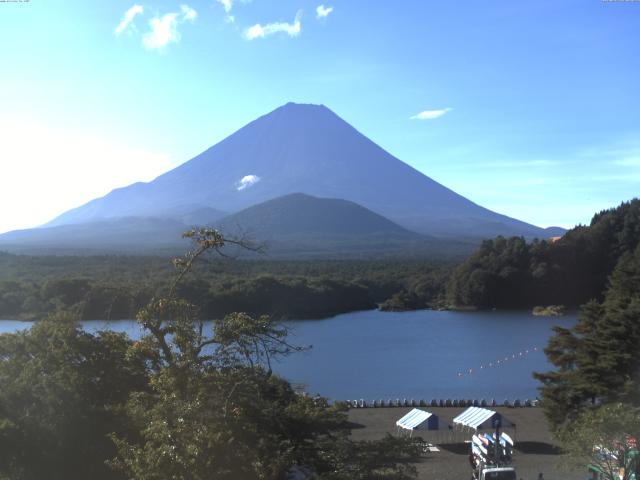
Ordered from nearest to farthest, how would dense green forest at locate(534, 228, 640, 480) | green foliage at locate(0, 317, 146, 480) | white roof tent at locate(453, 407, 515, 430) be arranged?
green foliage at locate(0, 317, 146, 480) < dense green forest at locate(534, 228, 640, 480) < white roof tent at locate(453, 407, 515, 430)

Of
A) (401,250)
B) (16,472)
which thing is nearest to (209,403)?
(16,472)

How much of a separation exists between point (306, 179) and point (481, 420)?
7135 cm

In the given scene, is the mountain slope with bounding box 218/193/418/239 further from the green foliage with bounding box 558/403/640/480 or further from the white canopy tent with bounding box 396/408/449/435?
the green foliage with bounding box 558/403/640/480

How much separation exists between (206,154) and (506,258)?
202 ft

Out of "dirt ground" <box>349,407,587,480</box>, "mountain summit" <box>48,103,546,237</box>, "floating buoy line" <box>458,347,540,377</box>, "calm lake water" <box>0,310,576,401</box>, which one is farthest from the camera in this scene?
"mountain summit" <box>48,103,546,237</box>

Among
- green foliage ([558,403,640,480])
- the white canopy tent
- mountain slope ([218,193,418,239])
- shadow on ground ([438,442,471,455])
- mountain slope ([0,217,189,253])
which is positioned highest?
mountain slope ([218,193,418,239])

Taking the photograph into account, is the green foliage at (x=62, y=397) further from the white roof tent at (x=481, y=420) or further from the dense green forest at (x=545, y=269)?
the dense green forest at (x=545, y=269)

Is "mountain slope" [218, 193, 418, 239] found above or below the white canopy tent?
above

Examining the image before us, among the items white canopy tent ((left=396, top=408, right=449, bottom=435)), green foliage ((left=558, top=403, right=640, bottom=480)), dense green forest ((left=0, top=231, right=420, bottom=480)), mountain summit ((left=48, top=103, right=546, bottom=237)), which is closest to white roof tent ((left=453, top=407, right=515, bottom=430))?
white canopy tent ((left=396, top=408, right=449, bottom=435))

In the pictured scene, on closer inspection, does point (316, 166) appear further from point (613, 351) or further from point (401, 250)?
point (613, 351)

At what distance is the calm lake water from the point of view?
12773 millimetres

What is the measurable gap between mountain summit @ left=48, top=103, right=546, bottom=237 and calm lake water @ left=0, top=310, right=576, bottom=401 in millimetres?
50893

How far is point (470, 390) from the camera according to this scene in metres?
12.8

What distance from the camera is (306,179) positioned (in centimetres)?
7862
